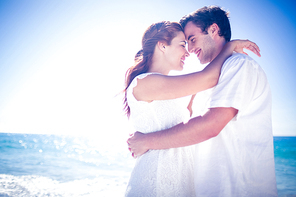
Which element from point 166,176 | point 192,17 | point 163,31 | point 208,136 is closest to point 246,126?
point 208,136

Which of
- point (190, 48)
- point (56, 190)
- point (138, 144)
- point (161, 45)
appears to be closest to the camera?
point (138, 144)

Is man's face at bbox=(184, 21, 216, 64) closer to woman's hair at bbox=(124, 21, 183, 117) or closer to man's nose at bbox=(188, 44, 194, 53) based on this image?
man's nose at bbox=(188, 44, 194, 53)

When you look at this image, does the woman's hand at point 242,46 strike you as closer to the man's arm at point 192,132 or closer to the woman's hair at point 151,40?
the woman's hair at point 151,40

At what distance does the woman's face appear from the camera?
228cm

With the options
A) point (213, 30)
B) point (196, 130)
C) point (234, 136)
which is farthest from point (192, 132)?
point (213, 30)

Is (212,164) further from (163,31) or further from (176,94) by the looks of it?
(163,31)

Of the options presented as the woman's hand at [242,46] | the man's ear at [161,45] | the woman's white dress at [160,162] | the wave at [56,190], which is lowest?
the wave at [56,190]

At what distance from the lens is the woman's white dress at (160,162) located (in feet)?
5.86

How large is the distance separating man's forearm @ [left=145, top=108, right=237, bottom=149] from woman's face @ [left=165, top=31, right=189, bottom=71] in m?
0.90

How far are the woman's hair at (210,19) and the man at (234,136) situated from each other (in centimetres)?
86

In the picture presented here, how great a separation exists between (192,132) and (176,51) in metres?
1.06

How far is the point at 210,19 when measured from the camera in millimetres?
2379

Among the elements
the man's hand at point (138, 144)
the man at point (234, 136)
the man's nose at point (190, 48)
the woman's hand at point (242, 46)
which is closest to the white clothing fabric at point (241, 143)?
the man at point (234, 136)

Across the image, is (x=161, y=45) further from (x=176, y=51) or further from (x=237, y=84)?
(x=237, y=84)
